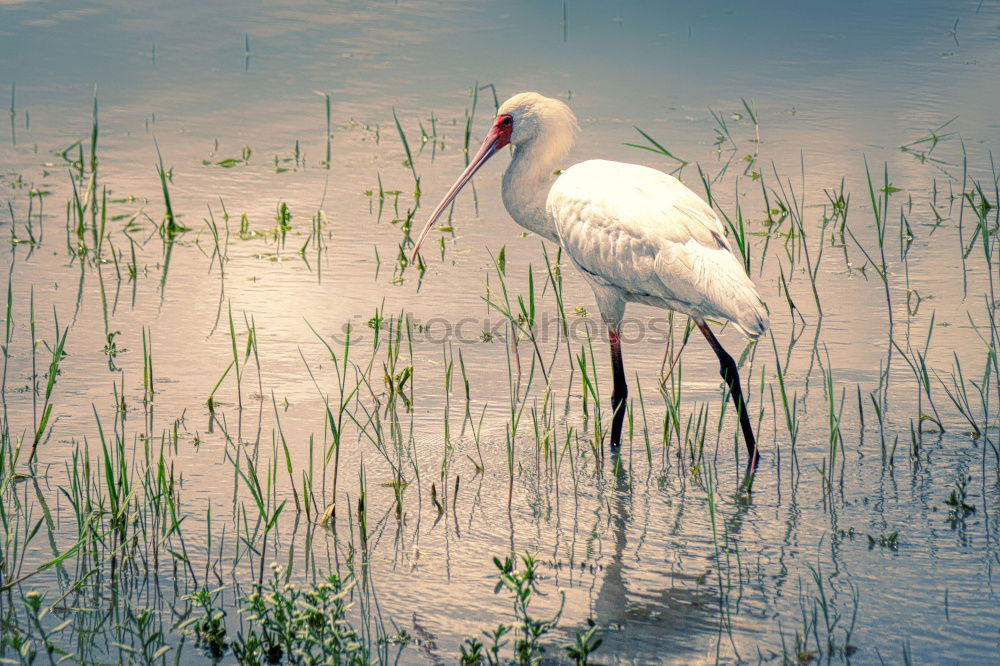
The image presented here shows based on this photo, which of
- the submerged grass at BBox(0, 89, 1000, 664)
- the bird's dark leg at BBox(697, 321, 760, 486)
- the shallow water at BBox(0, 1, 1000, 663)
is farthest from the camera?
the bird's dark leg at BBox(697, 321, 760, 486)

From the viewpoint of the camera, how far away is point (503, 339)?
6.61 m

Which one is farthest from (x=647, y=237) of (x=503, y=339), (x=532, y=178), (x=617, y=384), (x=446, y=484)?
(x=446, y=484)

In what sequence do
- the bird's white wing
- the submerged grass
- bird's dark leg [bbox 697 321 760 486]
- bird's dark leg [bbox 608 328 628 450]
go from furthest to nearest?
1. bird's dark leg [bbox 608 328 628 450]
2. the bird's white wing
3. bird's dark leg [bbox 697 321 760 486]
4. the submerged grass

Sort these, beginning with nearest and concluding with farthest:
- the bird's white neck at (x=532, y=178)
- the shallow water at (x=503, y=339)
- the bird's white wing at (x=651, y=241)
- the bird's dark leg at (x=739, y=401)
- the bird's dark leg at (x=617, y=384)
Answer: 1. the shallow water at (x=503, y=339)
2. the bird's dark leg at (x=739, y=401)
3. the bird's white wing at (x=651, y=241)
4. the bird's dark leg at (x=617, y=384)
5. the bird's white neck at (x=532, y=178)

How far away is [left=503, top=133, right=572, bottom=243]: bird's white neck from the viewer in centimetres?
650

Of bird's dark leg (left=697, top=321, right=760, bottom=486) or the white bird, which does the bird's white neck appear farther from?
bird's dark leg (left=697, top=321, right=760, bottom=486)

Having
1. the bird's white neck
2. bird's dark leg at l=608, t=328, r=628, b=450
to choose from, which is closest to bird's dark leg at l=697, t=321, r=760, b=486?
bird's dark leg at l=608, t=328, r=628, b=450

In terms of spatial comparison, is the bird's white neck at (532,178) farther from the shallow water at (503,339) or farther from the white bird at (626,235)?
the shallow water at (503,339)

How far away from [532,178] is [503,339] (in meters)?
0.76

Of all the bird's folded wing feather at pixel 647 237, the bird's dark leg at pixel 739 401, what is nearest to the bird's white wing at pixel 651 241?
the bird's folded wing feather at pixel 647 237

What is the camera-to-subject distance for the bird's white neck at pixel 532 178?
650cm

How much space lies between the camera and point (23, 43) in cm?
1259

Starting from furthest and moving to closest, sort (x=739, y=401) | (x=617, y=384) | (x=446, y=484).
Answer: (x=617, y=384) < (x=739, y=401) < (x=446, y=484)

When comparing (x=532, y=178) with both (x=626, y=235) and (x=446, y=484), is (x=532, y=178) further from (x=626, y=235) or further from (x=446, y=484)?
(x=446, y=484)
